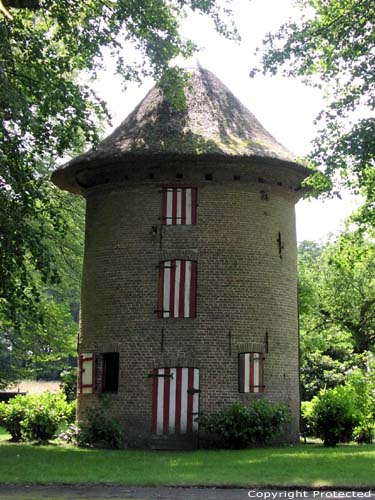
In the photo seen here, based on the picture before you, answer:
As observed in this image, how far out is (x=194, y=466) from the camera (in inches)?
594

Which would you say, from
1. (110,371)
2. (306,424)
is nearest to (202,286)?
(110,371)

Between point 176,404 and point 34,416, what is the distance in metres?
4.52

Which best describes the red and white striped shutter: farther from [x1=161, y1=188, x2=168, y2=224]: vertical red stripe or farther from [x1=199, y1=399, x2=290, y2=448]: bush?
[x1=161, y1=188, x2=168, y2=224]: vertical red stripe

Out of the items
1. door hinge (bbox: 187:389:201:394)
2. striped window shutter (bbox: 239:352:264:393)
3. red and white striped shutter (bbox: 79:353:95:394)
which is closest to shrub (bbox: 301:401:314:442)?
striped window shutter (bbox: 239:352:264:393)

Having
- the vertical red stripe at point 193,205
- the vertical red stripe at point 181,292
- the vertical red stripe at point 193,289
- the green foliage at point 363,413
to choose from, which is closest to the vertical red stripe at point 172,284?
the vertical red stripe at point 181,292

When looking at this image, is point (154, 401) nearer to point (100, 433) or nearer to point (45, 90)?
point (100, 433)

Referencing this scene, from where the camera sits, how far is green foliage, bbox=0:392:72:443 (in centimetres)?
2128

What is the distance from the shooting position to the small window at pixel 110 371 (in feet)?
67.6

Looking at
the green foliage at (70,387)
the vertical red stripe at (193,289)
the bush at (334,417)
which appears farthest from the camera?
the green foliage at (70,387)

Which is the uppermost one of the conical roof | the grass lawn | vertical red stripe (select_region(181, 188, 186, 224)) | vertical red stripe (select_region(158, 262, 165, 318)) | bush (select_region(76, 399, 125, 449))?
the conical roof

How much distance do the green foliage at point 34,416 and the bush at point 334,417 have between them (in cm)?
758

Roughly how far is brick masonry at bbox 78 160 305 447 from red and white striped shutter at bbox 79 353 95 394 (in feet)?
0.75

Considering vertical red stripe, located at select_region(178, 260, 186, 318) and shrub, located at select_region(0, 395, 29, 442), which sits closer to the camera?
vertical red stripe, located at select_region(178, 260, 186, 318)

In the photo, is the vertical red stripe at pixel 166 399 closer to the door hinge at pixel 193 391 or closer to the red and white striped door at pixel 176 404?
the red and white striped door at pixel 176 404
